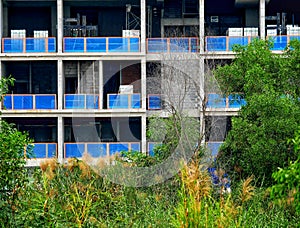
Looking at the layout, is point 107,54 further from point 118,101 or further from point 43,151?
point 43,151

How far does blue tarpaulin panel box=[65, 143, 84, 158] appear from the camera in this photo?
32.8m

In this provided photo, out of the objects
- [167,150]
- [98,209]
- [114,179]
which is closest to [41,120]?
[167,150]

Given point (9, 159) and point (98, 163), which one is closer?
point (9, 159)

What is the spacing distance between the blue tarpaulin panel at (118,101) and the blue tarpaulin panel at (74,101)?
1129 millimetres

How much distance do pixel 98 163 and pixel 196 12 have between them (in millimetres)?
16208

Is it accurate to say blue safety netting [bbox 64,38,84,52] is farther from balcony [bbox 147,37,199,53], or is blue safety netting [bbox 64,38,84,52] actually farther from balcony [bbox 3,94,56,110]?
balcony [bbox 147,37,199,53]

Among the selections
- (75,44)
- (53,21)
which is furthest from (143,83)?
(53,21)

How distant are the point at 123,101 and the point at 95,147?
2.33 meters

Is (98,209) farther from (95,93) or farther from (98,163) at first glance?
(95,93)

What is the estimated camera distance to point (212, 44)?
33.2m

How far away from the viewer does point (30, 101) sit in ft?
109

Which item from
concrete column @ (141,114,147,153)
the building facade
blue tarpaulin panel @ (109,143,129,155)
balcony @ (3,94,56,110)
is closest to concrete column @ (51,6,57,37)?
the building facade

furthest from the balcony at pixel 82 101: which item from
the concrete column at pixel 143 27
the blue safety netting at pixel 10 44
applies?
the blue safety netting at pixel 10 44

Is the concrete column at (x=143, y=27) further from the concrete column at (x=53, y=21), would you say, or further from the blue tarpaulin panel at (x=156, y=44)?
the concrete column at (x=53, y=21)
